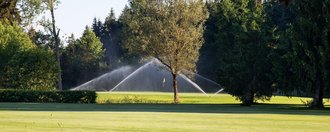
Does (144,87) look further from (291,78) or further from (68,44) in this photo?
(291,78)

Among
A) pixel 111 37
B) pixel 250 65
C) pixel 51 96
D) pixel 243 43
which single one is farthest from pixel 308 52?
pixel 111 37

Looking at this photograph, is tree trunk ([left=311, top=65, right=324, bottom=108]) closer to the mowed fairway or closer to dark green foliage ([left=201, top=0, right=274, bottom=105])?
dark green foliage ([left=201, top=0, right=274, bottom=105])

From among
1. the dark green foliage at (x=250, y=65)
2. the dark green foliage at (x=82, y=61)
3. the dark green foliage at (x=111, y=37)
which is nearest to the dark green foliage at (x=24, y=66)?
the dark green foliage at (x=250, y=65)

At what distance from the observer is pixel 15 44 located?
62594mm

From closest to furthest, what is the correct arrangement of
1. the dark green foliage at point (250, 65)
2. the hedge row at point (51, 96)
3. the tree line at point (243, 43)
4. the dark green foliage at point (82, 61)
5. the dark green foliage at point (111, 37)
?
Answer: the tree line at point (243, 43)
the dark green foliage at point (250, 65)
the hedge row at point (51, 96)
the dark green foliage at point (82, 61)
the dark green foliage at point (111, 37)

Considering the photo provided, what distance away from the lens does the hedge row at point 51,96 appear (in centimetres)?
5206

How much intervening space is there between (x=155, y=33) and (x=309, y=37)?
19.7 m

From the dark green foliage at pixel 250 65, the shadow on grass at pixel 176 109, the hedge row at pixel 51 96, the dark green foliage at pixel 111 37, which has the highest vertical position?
the dark green foliage at pixel 111 37

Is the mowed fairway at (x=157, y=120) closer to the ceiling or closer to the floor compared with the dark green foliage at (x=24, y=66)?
closer to the floor

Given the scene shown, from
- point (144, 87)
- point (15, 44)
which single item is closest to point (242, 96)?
point (15, 44)

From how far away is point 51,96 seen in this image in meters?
52.3

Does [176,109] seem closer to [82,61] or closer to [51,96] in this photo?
[51,96]

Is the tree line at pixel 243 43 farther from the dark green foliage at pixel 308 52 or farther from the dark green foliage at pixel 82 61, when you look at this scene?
the dark green foliage at pixel 82 61

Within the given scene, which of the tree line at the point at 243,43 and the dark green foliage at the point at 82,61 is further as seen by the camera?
the dark green foliage at the point at 82,61
